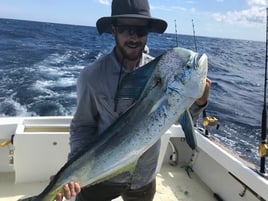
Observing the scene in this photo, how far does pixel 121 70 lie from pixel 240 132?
6149mm

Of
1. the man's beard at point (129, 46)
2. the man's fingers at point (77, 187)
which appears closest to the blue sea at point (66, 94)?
the man's beard at point (129, 46)

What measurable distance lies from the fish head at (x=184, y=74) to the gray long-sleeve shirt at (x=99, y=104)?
518mm

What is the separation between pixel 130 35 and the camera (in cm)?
160

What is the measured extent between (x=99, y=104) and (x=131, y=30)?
416 millimetres

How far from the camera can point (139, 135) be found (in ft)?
4.29

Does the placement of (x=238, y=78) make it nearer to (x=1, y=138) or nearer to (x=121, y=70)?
(x=1, y=138)

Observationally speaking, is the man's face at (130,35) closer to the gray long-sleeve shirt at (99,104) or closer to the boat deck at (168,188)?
the gray long-sleeve shirt at (99,104)

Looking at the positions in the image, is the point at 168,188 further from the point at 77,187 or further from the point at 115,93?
the point at 77,187

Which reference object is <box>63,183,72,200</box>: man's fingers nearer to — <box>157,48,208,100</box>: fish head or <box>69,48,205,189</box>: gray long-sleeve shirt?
<box>69,48,205,189</box>: gray long-sleeve shirt

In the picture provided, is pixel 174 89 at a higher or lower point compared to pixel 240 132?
higher

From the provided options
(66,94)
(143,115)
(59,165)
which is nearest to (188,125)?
(143,115)

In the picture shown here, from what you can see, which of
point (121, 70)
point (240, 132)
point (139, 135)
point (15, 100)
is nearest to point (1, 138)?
point (121, 70)

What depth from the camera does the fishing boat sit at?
3186 millimetres

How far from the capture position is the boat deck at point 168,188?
3.33m
